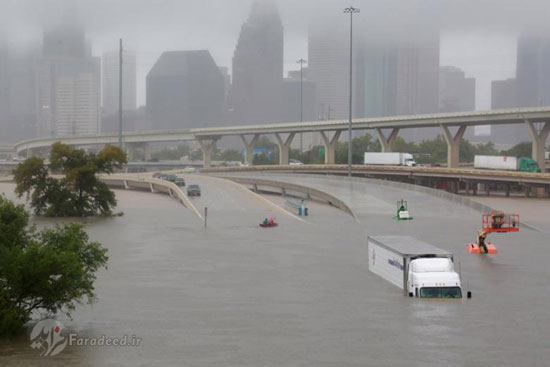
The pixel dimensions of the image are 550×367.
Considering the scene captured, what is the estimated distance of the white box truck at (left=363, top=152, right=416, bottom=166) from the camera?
13725cm

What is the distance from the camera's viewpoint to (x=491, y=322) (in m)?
32.2

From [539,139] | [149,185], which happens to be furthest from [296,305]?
[539,139]

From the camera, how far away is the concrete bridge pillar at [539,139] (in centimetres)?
11894

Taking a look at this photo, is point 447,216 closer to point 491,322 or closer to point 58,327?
→ point 491,322

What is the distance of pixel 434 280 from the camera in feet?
119

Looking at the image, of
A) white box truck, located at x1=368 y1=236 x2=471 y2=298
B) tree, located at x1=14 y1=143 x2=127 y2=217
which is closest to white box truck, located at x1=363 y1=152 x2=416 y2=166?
tree, located at x1=14 y1=143 x2=127 y2=217

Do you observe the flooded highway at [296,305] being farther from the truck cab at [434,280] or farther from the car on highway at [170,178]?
the car on highway at [170,178]

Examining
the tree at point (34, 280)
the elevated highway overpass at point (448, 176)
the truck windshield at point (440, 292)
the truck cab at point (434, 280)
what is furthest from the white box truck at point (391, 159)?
the tree at point (34, 280)

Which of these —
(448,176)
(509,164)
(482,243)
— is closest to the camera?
(482,243)

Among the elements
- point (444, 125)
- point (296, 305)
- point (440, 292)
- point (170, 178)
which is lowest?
point (296, 305)

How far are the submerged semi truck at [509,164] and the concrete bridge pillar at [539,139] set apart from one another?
224 inches

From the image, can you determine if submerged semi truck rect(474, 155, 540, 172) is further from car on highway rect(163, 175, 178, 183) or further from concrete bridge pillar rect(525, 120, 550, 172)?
car on highway rect(163, 175, 178, 183)

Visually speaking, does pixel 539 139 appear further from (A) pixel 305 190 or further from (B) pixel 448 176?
(A) pixel 305 190

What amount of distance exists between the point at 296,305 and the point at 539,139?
304 feet
